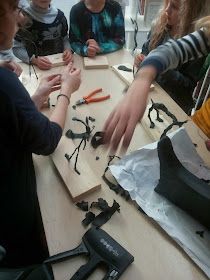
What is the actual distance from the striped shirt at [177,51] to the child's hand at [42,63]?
0.67 metres

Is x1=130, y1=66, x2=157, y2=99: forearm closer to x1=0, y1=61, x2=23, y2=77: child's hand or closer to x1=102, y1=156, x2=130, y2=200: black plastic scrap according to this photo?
x1=102, y1=156, x2=130, y2=200: black plastic scrap

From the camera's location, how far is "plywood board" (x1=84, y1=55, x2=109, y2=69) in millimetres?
1312

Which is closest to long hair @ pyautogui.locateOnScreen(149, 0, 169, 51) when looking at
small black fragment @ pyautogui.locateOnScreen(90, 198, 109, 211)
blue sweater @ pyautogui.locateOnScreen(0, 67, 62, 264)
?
blue sweater @ pyautogui.locateOnScreen(0, 67, 62, 264)

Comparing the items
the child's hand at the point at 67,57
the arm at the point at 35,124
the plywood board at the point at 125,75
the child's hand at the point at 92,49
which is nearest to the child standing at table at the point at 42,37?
the child's hand at the point at 67,57

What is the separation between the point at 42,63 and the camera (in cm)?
129

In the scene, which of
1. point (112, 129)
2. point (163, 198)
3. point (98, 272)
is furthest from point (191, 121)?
point (98, 272)

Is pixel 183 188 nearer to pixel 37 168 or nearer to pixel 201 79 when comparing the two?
pixel 37 168

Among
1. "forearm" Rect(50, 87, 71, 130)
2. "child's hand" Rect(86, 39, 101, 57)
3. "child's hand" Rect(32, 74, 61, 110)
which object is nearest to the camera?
"forearm" Rect(50, 87, 71, 130)

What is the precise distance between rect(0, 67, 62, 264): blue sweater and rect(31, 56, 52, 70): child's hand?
0.61 m

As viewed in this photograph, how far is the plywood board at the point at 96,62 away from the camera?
51.7 inches

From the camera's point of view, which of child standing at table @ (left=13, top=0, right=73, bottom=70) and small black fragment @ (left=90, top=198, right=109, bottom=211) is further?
child standing at table @ (left=13, top=0, right=73, bottom=70)

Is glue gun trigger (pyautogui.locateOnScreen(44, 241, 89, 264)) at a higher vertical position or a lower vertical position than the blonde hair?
lower

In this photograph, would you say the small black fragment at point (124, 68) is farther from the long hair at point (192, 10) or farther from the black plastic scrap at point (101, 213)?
the black plastic scrap at point (101, 213)

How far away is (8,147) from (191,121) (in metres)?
0.68
